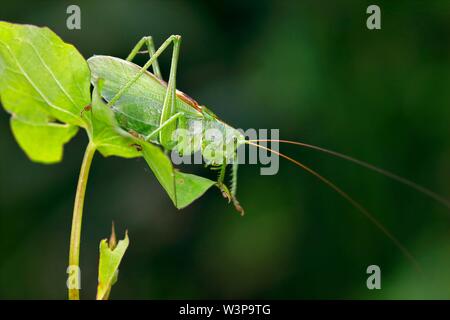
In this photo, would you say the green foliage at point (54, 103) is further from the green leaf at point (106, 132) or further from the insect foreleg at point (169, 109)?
the insect foreleg at point (169, 109)

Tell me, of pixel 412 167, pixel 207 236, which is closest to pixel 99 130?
pixel 207 236

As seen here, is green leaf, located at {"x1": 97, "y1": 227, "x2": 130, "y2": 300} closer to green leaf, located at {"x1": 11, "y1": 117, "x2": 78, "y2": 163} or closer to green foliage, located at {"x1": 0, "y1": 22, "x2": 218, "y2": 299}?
green foliage, located at {"x1": 0, "y1": 22, "x2": 218, "y2": 299}

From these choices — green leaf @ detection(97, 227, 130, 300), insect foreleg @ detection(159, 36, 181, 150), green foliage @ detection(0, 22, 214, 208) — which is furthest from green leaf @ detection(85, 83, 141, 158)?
insect foreleg @ detection(159, 36, 181, 150)

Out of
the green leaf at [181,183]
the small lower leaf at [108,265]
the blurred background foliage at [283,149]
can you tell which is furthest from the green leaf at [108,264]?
the blurred background foliage at [283,149]

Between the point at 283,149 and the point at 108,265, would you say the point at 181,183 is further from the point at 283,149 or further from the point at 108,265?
the point at 283,149

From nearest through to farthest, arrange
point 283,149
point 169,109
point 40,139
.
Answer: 1. point 40,139
2. point 169,109
3. point 283,149

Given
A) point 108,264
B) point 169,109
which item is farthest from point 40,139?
point 169,109
